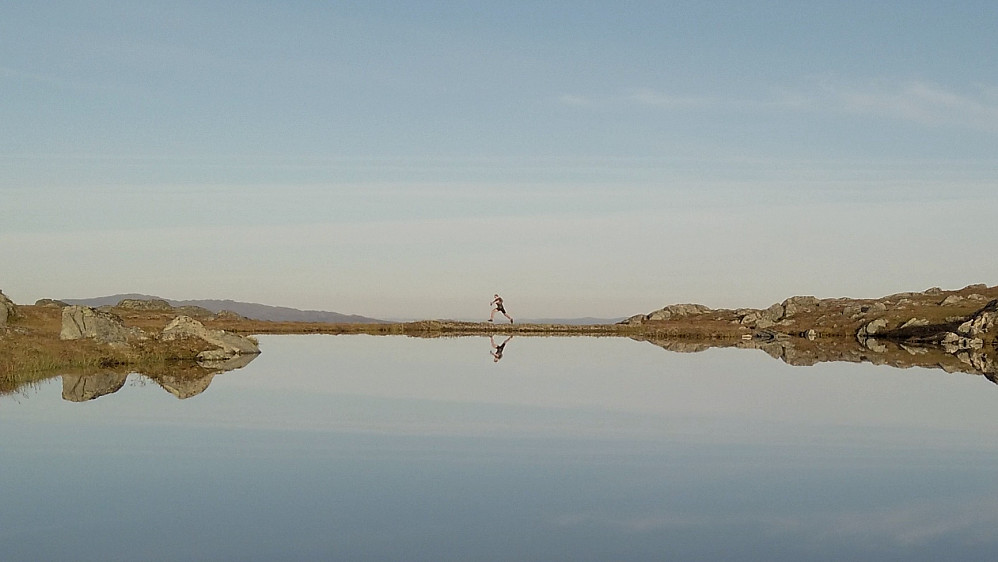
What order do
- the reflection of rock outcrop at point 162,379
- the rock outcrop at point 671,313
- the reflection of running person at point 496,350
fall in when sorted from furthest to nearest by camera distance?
the rock outcrop at point 671,313
the reflection of running person at point 496,350
the reflection of rock outcrop at point 162,379

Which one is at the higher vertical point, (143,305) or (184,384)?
(143,305)

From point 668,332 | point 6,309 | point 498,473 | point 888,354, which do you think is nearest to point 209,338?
point 6,309

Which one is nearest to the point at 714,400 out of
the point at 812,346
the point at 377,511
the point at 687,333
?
the point at 377,511

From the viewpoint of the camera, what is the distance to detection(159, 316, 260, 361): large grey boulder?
60312 millimetres

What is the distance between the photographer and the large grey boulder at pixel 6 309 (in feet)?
201

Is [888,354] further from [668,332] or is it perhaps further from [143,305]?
[143,305]

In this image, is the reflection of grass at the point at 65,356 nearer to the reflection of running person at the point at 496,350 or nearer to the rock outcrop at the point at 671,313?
the reflection of running person at the point at 496,350

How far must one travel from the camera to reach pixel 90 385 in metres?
41.9

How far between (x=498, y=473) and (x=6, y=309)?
171 feet

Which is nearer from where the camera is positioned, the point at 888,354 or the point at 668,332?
the point at 888,354

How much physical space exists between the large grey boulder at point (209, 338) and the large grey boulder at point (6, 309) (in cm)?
1021

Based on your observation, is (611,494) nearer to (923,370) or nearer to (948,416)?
(948,416)

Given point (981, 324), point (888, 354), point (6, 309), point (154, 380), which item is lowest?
point (154, 380)

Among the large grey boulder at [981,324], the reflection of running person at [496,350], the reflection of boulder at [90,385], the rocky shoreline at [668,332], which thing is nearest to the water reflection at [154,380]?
the reflection of boulder at [90,385]
